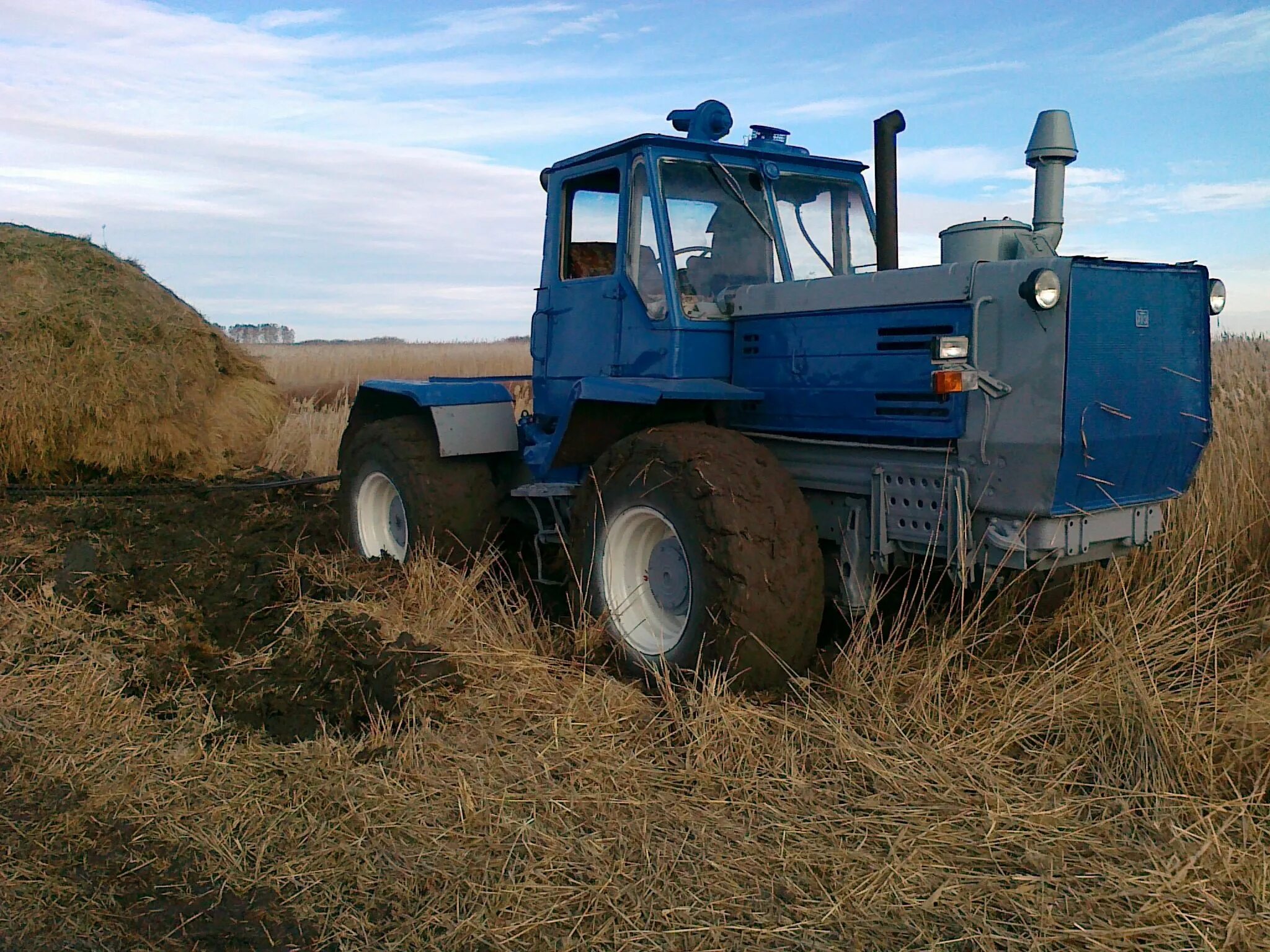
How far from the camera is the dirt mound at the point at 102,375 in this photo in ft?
26.0

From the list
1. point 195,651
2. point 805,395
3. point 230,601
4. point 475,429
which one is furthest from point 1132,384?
point 230,601

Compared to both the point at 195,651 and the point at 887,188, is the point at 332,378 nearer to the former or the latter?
the point at 195,651

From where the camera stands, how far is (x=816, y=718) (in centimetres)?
418

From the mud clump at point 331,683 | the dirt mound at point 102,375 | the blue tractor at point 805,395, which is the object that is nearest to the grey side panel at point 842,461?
the blue tractor at point 805,395

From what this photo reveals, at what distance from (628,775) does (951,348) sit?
1938 millimetres

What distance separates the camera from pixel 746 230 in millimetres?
5570

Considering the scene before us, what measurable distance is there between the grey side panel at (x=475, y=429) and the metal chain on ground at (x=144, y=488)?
1884 mm

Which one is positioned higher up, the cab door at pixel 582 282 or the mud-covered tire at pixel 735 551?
the cab door at pixel 582 282

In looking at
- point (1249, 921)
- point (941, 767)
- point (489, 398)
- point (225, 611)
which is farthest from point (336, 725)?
point (1249, 921)

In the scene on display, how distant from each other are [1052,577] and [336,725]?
303cm

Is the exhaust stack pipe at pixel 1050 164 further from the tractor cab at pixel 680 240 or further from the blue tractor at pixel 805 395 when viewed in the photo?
the tractor cab at pixel 680 240

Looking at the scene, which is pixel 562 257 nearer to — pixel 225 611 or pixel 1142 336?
pixel 225 611

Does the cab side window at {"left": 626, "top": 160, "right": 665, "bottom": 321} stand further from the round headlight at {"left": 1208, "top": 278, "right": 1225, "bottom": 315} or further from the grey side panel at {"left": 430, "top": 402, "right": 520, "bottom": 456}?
the round headlight at {"left": 1208, "top": 278, "right": 1225, "bottom": 315}

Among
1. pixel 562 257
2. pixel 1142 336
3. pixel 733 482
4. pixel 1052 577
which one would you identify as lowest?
pixel 1052 577
